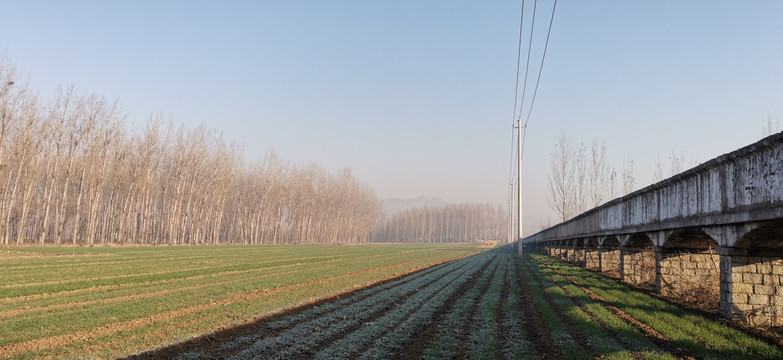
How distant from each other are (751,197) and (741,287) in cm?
252

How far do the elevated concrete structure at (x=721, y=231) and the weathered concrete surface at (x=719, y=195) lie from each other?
21 millimetres

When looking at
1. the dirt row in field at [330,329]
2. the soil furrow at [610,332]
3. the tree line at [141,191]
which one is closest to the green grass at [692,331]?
the soil furrow at [610,332]

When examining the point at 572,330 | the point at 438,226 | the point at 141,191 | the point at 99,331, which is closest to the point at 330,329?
the point at 99,331

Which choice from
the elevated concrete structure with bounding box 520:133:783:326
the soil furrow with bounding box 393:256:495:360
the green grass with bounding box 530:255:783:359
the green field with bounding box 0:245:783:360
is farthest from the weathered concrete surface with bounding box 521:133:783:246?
the soil furrow with bounding box 393:256:495:360

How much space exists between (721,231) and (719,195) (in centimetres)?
92

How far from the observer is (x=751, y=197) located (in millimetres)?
9930

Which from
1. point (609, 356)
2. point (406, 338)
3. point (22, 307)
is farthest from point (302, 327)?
point (22, 307)

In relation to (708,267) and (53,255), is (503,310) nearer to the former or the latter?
(708,267)

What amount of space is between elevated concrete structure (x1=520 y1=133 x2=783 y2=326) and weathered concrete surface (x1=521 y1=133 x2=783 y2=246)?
0.02 m

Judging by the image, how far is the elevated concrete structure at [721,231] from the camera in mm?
9656

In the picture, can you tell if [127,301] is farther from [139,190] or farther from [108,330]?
[139,190]

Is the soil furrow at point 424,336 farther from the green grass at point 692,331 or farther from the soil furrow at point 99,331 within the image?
the soil furrow at point 99,331

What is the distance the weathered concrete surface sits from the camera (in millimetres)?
9133

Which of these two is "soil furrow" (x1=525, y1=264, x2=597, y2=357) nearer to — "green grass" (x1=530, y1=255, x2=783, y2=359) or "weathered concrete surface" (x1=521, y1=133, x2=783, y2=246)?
"green grass" (x1=530, y1=255, x2=783, y2=359)
